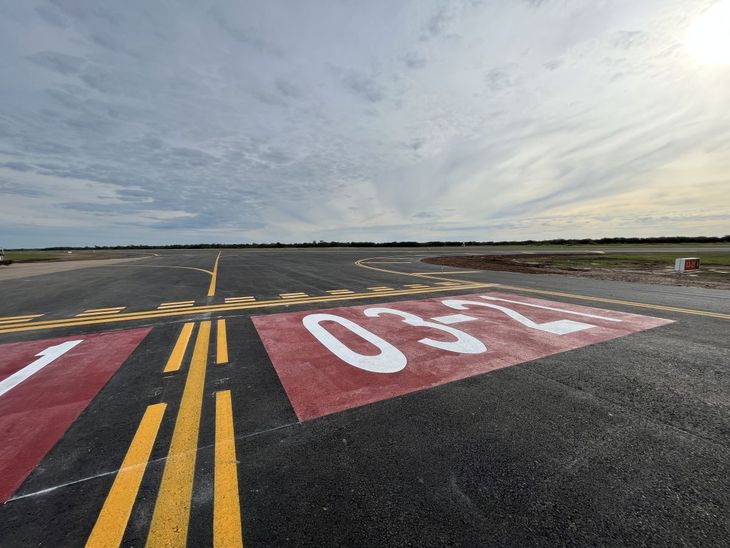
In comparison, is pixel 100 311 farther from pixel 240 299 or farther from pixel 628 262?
pixel 628 262

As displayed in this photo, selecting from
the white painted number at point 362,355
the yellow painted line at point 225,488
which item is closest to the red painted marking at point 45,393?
the yellow painted line at point 225,488

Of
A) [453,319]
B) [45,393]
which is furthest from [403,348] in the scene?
[45,393]

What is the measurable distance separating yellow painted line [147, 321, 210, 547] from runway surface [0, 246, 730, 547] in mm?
14

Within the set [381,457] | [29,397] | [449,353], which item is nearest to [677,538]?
[381,457]

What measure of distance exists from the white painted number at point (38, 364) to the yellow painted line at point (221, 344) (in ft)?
7.27

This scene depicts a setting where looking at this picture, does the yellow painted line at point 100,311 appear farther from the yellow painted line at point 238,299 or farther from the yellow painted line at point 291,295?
the yellow painted line at point 291,295

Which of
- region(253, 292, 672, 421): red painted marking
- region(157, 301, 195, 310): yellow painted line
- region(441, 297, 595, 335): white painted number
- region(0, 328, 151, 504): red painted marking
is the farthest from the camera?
region(157, 301, 195, 310): yellow painted line

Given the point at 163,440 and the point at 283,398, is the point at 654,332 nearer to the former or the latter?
the point at 283,398

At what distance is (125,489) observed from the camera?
7.11 ft

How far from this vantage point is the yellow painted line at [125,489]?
1.80 m

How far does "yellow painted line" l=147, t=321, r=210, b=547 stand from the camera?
5.98 ft

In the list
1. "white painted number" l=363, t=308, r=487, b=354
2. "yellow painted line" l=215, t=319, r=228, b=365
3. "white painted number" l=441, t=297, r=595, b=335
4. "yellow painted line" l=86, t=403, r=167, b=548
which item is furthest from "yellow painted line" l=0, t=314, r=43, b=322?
"white painted number" l=441, t=297, r=595, b=335

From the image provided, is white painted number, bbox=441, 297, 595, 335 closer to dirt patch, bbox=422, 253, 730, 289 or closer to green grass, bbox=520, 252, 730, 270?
dirt patch, bbox=422, 253, 730, 289

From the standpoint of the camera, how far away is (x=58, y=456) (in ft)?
8.32
